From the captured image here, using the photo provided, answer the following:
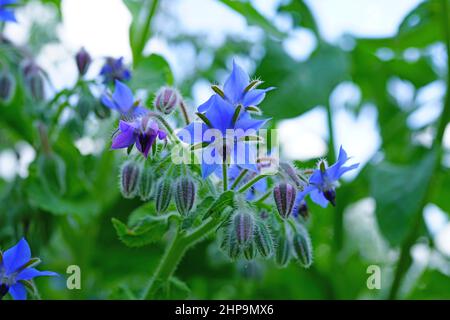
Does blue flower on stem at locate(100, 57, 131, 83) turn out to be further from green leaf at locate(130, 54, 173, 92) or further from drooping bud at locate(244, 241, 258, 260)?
drooping bud at locate(244, 241, 258, 260)

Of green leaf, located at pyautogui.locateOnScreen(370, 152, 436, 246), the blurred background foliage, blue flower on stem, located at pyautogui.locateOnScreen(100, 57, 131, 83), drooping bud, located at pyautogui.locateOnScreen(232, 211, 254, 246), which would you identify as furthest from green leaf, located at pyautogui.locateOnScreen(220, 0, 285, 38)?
drooping bud, located at pyautogui.locateOnScreen(232, 211, 254, 246)

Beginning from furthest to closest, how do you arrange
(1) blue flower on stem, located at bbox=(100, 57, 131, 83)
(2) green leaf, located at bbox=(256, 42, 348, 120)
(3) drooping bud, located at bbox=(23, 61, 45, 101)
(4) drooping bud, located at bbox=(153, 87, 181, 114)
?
(2) green leaf, located at bbox=(256, 42, 348, 120)
(3) drooping bud, located at bbox=(23, 61, 45, 101)
(1) blue flower on stem, located at bbox=(100, 57, 131, 83)
(4) drooping bud, located at bbox=(153, 87, 181, 114)

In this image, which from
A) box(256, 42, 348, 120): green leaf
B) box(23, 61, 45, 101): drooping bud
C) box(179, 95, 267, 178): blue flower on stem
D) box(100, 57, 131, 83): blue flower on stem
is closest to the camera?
box(179, 95, 267, 178): blue flower on stem

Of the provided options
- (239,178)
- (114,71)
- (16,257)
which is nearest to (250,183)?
(239,178)

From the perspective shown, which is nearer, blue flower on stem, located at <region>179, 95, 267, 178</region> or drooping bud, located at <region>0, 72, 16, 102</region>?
blue flower on stem, located at <region>179, 95, 267, 178</region>

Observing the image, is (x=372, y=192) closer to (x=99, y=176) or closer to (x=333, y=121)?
(x=333, y=121)
